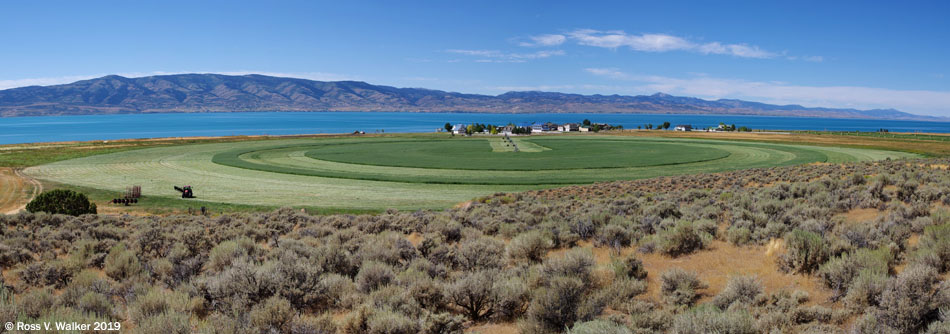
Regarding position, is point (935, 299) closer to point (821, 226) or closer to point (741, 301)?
point (741, 301)

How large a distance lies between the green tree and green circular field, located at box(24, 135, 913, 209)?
850cm

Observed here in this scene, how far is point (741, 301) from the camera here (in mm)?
7441

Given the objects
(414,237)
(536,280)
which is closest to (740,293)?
(536,280)

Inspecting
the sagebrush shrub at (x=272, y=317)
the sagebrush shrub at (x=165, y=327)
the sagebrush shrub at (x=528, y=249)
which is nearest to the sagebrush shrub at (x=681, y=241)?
the sagebrush shrub at (x=528, y=249)

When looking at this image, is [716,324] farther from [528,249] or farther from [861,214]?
[861,214]

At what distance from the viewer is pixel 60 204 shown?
25688 millimetres

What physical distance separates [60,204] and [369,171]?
92.6 ft

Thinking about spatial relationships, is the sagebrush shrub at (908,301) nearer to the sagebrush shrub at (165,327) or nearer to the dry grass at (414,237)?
the sagebrush shrub at (165,327)

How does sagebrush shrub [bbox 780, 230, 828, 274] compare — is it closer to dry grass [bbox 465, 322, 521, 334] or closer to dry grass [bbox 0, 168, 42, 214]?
dry grass [bbox 465, 322, 521, 334]

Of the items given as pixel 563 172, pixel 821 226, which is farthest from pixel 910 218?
pixel 563 172

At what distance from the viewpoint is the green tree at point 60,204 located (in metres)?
25.2

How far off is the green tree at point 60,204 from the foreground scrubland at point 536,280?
13.3 meters

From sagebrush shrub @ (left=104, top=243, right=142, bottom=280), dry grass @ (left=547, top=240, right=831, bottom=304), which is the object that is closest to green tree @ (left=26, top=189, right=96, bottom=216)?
sagebrush shrub @ (left=104, top=243, right=142, bottom=280)

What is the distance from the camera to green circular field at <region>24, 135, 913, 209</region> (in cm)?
3712
